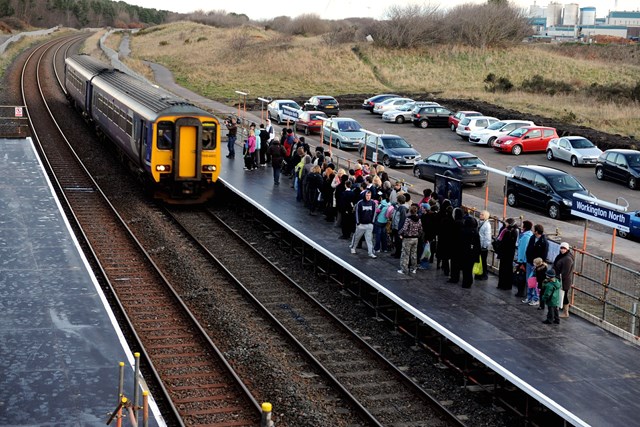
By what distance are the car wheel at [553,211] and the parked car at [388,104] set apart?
1051 inches

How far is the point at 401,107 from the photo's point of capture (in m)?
51.1

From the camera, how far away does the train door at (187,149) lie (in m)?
24.1

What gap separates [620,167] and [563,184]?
21.1 ft

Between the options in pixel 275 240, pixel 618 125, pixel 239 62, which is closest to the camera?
pixel 275 240

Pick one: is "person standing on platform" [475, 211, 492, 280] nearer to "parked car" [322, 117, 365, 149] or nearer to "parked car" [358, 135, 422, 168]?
"parked car" [358, 135, 422, 168]

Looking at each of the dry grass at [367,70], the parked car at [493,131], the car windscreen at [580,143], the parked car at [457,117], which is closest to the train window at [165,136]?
the car windscreen at [580,143]

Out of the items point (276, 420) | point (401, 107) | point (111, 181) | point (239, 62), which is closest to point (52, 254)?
point (276, 420)

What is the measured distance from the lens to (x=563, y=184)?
26.6 meters

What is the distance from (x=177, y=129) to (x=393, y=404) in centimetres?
1310

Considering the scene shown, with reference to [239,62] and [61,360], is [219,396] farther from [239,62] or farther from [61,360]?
[239,62]

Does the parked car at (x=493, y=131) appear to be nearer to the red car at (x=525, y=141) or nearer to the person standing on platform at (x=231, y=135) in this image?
the red car at (x=525, y=141)

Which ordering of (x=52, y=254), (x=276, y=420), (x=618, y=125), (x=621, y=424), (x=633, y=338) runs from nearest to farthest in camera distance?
(x=621, y=424), (x=276, y=420), (x=633, y=338), (x=52, y=254), (x=618, y=125)

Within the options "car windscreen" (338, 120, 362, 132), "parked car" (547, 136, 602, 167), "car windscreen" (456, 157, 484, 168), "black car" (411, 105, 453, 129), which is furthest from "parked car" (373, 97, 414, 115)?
"car windscreen" (456, 157, 484, 168)

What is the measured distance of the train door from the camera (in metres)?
24.1
